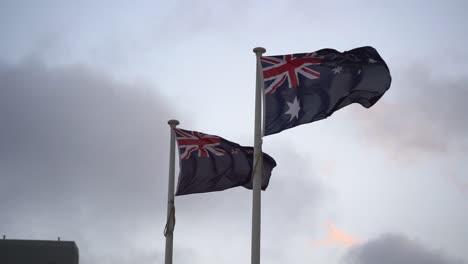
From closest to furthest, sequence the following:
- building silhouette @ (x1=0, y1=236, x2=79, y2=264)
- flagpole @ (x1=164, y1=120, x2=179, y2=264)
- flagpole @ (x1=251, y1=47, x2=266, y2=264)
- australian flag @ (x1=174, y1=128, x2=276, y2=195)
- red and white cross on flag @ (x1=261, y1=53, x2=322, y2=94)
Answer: flagpole @ (x1=251, y1=47, x2=266, y2=264)
red and white cross on flag @ (x1=261, y1=53, x2=322, y2=94)
australian flag @ (x1=174, y1=128, x2=276, y2=195)
flagpole @ (x1=164, y1=120, x2=179, y2=264)
building silhouette @ (x1=0, y1=236, x2=79, y2=264)

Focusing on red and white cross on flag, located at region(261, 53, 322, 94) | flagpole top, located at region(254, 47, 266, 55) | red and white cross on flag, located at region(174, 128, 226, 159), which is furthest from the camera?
red and white cross on flag, located at region(174, 128, 226, 159)

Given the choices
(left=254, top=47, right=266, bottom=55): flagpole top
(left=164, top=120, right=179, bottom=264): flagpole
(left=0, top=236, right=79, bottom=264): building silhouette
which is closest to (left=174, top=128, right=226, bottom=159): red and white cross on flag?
(left=164, top=120, right=179, bottom=264): flagpole

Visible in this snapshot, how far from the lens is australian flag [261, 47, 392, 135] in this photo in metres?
25.7

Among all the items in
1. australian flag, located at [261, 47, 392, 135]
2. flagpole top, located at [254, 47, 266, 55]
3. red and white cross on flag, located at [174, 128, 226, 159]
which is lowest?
red and white cross on flag, located at [174, 128, 226, 159]

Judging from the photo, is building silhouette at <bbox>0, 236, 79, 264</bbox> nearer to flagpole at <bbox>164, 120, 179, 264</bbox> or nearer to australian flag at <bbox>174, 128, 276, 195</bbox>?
flagpole at <bbox>164, 120, 179, 264</bbox>

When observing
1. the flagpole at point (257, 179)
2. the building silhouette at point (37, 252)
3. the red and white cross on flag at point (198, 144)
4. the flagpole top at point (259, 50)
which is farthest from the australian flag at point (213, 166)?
the building silhouette at point (37, 252)

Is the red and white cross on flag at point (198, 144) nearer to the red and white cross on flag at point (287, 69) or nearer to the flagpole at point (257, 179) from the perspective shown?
the flagpole at point (257, 179)

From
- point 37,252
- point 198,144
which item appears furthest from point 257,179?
point 37,252

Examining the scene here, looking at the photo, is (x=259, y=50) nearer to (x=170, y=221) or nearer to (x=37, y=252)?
(x=170, y=221)

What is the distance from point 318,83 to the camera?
1040 inches

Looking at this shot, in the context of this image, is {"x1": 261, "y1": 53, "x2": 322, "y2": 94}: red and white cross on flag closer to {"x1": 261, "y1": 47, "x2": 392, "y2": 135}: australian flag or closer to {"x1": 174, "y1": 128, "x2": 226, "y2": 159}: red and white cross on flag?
{"x1": 261, "y1": 47, "x2": 392, "y2": 135}: australian flag

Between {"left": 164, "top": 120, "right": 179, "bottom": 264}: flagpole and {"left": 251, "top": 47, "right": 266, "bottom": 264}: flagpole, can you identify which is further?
{"left": 164, "top": 120, "right": 179, "bottom": 264}: flagpole

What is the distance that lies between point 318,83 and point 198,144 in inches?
258

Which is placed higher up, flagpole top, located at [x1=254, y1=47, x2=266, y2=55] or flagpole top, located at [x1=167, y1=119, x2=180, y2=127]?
flagpole top, located at [x1=254, y1=47, x2=266, y2=55]
